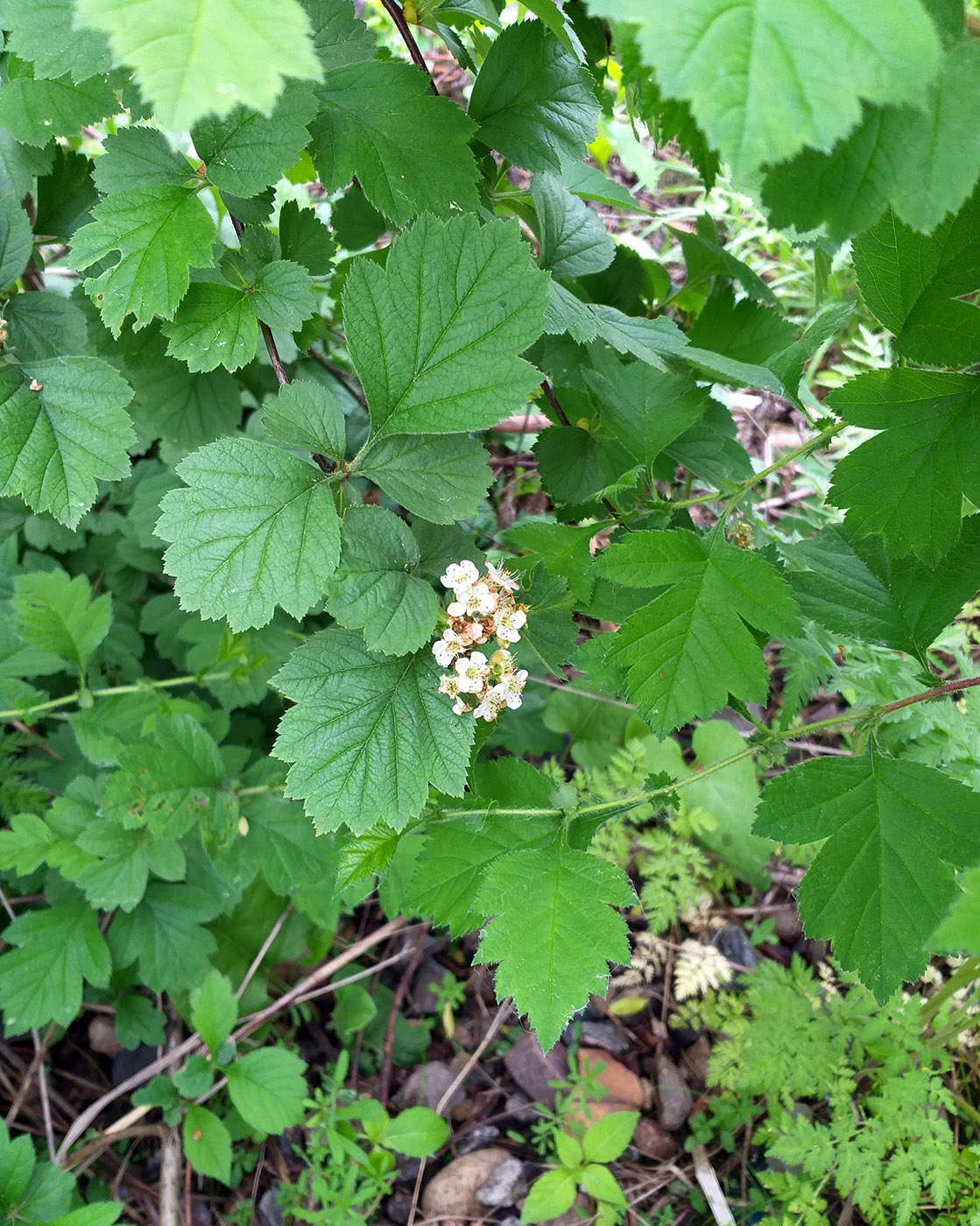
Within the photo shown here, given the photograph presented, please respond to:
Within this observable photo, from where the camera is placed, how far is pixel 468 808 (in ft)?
3.91

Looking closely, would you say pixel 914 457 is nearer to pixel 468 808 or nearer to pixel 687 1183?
pixel 468 808

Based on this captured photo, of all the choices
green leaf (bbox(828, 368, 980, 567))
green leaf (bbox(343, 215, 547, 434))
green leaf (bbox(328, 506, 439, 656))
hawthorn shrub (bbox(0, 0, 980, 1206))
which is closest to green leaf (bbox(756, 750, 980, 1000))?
hawthorn shrub (bbox(0, 0, 980, 1206))

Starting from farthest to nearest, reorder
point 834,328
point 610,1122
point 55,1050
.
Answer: point 55,1050
point 610,1122
point 834,328

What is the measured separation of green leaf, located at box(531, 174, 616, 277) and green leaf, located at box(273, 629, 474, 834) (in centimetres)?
76

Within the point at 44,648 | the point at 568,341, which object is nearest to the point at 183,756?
the point at 44,648

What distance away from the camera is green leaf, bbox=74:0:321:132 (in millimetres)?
592

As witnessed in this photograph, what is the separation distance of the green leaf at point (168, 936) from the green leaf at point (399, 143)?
1.64 m

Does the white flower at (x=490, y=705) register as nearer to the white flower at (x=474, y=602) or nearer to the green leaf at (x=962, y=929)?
the white flower at (x=474, y=602)

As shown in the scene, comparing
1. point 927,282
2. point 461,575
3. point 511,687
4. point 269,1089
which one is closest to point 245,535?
point 461,575

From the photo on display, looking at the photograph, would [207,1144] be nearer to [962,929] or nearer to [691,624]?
[691,624]

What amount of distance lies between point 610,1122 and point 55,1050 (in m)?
1.55

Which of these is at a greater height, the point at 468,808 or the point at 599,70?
the point at 599,70

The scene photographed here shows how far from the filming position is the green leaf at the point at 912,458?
3.22ft

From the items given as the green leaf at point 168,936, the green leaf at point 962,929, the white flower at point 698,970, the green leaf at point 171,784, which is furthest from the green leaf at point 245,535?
the white flower at point 698,970
